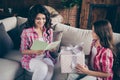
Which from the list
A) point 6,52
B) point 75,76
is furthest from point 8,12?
point 75,76

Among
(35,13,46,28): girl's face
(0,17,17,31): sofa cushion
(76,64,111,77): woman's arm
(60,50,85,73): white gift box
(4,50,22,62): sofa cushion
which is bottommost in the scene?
(4,50,22,62): sofa cushion

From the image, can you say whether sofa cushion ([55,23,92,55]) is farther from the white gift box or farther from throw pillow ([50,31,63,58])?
the white gift box

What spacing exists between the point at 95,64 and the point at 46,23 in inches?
33.4

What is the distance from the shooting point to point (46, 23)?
8.05ft

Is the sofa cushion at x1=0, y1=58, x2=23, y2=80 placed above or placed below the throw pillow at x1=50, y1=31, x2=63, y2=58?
below

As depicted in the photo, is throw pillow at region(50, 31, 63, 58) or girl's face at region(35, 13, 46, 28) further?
throw pillow at region(50, 31, 63, 58)

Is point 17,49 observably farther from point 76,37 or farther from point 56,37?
point 76,37

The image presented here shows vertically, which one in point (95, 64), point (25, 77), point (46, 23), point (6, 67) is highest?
point (46, 23)

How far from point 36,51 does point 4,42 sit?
0.63 m

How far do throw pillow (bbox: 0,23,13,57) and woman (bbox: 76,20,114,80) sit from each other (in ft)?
3.89

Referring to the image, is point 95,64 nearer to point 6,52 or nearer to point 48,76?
point 48,76

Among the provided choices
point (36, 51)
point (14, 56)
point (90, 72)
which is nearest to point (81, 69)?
point (90, 72)

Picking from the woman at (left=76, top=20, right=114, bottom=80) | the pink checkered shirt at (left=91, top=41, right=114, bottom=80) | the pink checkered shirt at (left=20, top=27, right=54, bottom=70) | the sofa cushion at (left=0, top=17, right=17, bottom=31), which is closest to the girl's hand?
the woman at (left=76, top=20, right=114, bottom=80)

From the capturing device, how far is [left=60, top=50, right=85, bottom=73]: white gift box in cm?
182
